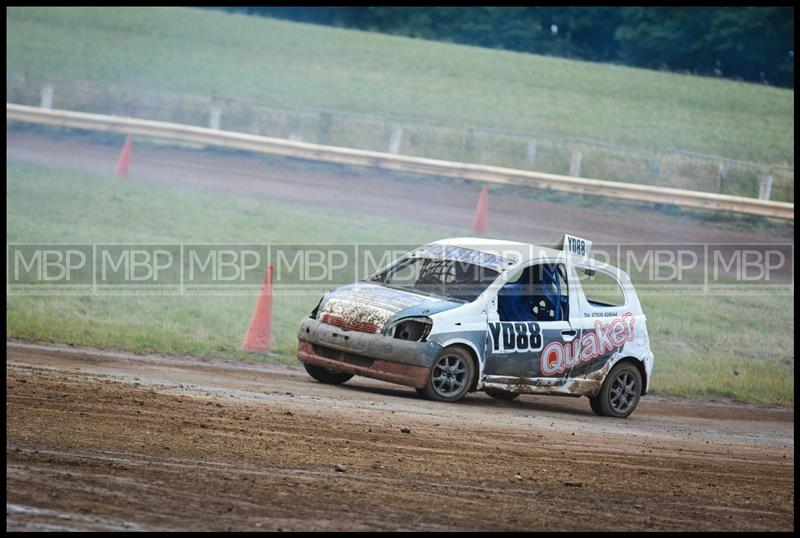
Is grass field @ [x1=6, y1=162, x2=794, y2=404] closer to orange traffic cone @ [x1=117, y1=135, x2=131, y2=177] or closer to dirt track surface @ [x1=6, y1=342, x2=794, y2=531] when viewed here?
orange traffic cone @ [x1=117, y1=135, x2=131, y2=177]

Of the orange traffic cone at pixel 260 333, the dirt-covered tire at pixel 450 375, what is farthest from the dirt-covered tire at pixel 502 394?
the orange traffic cone at pixel 260 333

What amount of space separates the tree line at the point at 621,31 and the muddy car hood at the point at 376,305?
44728 mm

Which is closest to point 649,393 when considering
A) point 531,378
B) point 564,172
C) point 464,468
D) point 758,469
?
point 531,378

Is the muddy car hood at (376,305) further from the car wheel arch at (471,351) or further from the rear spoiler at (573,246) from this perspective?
the rear spoiler at (573,246)

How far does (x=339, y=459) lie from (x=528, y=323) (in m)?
4.59

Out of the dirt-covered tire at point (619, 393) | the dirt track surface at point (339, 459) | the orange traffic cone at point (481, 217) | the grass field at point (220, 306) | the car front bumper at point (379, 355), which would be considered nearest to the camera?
the dirt track surface at point (339, 459)

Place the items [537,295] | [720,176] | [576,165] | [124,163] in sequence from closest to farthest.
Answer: [537,295], [124,163], [576,165], [720,176]

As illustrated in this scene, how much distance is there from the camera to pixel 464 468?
28.6 feet

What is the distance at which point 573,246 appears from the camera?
44.4ft

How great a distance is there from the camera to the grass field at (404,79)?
129 feet

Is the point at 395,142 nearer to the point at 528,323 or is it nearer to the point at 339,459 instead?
the point at 528,323

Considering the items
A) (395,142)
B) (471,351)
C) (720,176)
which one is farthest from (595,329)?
(720,176)

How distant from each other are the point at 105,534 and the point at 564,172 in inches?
1104

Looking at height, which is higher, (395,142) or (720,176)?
(720,176)
